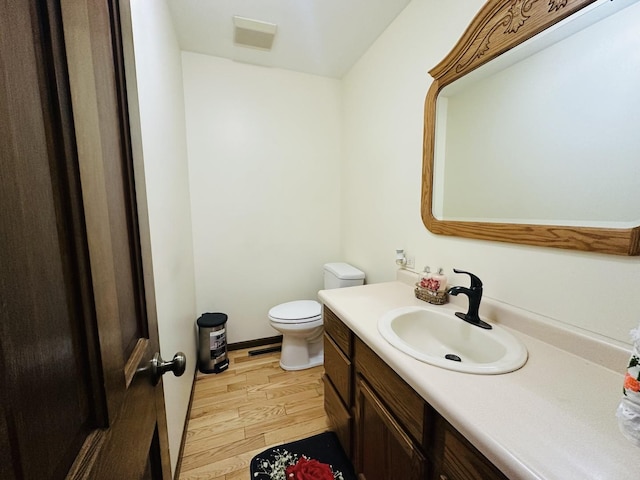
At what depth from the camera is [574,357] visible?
31.1 inches

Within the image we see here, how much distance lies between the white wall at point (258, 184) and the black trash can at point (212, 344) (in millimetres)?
207

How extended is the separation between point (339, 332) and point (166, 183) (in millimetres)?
1114

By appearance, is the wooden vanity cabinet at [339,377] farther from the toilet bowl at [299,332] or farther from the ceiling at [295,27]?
the ceiling at [295,27]

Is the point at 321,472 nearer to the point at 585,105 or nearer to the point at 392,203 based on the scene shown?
the point at 392,203

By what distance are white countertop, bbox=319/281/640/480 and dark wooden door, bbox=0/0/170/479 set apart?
66 centimetres

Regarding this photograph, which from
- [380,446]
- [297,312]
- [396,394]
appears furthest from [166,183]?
[380,446]

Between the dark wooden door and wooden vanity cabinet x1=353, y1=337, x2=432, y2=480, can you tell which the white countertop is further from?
the dark wooden door

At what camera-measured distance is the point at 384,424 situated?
907 millimetres

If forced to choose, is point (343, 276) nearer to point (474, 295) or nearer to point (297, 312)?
point (297, 312)

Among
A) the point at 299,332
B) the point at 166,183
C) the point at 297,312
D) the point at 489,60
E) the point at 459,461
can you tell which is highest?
the point at 489,60

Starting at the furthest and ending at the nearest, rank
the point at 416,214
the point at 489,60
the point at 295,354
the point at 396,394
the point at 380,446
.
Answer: the point at 295,354 → the point at 416,214 → the point at 489,60 → the point at 380,446 → the point at 396,394

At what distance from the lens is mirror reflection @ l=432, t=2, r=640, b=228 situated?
72cm

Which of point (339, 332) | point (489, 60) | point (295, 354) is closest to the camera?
point (489, 60)

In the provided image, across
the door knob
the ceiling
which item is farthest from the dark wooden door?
the ceiling
